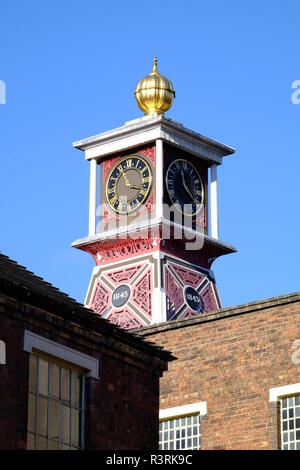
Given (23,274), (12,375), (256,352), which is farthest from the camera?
(256,352)

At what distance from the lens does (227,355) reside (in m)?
38.5

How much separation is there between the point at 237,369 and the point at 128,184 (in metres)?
29.7

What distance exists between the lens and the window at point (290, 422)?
36625mm

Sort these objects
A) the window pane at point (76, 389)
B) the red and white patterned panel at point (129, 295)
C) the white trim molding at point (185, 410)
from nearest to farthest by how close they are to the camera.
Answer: the window pane at point (76, 389) < the white trim molding at point (185, 410) < the red and white patterned panel at point (129, 295)

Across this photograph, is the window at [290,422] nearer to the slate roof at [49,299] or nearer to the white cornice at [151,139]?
the slate roof at [49,299]

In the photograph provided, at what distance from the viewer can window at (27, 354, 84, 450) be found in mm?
27125

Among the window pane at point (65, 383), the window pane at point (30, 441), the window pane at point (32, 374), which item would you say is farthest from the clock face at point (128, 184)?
the window pane at point (30, 441)

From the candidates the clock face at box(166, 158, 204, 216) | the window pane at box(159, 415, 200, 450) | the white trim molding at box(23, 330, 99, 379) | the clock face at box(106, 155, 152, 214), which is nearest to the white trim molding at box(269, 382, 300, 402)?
the window pane at box(159, 415, 200, 450)

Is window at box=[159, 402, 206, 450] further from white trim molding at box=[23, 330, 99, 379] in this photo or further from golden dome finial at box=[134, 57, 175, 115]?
golden dome finial at box=[134, 57, 175, 115]

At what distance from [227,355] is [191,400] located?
1512 millimetres

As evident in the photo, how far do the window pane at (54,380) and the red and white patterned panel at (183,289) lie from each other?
35.0 m
